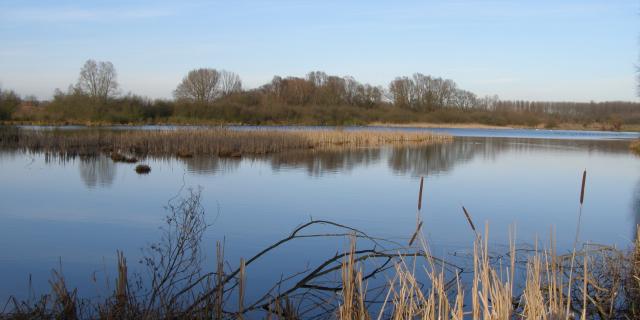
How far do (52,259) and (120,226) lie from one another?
4.31 ft

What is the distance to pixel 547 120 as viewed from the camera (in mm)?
53469

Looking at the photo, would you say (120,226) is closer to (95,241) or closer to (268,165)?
(95,241)

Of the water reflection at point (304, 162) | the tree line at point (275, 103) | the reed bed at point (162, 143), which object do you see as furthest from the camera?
the tree line at point (275, 103)

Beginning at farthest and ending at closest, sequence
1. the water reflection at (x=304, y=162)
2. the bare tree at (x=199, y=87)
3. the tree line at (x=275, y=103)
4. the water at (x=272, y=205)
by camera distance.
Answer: the bare tree at (x=199, y=87), the tree line at (x=275, y=103), the water reflection at (x=304, y=162), the water at (x=272, y=205)

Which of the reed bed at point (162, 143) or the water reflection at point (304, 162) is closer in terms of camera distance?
the water reflection at point (304, 162)

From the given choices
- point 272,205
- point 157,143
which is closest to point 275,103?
point 157,143

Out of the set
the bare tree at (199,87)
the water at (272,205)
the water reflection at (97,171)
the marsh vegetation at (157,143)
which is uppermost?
the bare tree at (199,87)

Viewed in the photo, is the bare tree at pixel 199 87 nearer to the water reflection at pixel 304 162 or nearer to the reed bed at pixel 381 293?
the water reflection at pixel 304 162

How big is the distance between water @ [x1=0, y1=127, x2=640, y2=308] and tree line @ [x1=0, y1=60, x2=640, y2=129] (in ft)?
58.9

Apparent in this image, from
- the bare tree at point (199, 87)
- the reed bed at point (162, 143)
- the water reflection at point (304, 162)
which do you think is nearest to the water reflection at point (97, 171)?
the water reflection at point (304, 162)

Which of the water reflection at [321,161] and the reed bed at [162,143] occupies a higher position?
the reed bed at [162,143]

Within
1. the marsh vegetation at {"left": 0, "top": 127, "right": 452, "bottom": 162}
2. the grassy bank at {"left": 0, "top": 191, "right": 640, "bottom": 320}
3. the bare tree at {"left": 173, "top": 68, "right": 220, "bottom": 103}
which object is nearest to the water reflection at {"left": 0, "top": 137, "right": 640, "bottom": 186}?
the marsh vegetation at {"left": 0, "top": 127, "right": 452, "bottom": 162}

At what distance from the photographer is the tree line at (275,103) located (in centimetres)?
3020

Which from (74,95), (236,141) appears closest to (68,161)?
(236,141)
